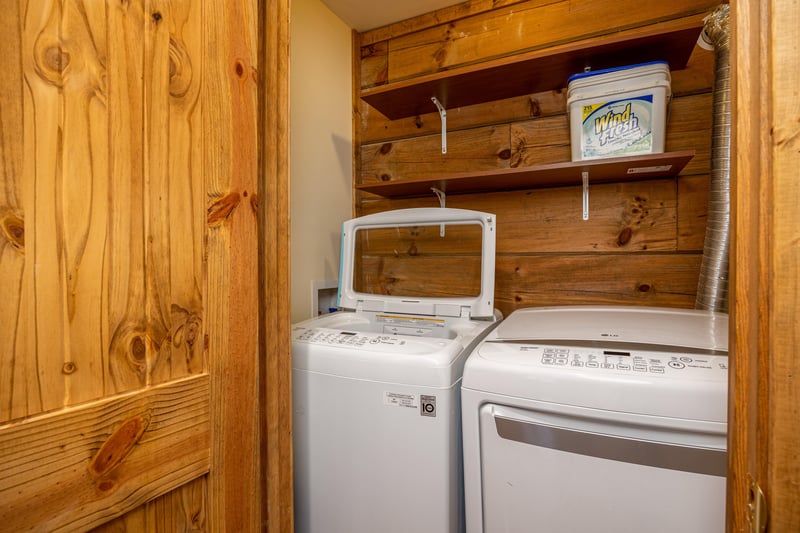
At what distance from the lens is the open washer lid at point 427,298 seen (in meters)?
1.33

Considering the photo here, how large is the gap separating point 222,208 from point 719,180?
4.40 feet

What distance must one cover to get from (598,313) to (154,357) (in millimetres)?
1157

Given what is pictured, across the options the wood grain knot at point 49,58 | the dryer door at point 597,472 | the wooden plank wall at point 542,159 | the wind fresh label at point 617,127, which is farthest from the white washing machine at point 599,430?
the wood grain knot at point 49,58

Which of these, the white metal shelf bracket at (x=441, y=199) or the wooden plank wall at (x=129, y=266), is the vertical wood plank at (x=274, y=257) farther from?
the white metal shelf bracket at (x=441, y=199)

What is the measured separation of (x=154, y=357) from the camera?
0.62 m

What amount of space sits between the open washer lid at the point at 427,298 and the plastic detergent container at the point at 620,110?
395 millimetres

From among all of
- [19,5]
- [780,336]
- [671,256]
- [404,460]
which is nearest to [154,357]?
[19,5]

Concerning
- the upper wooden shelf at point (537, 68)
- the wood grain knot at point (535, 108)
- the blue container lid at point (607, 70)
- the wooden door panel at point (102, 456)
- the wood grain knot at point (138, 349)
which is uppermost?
the upper wooden shelf at point (537, 68)

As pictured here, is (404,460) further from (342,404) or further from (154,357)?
(154,357)

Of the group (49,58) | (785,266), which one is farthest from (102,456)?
(785,266)

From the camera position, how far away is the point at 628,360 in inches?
33.4

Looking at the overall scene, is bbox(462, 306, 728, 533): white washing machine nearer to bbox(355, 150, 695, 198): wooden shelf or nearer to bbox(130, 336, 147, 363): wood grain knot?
bbox(355, 150, 695, 198): wooden shelf

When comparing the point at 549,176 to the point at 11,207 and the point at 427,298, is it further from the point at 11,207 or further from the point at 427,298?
the point at 11,207

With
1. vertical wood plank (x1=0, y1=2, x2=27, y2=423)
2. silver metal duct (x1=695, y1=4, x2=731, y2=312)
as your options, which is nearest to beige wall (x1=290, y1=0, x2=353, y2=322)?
vertical wood plank (x1=0, y1=2, x2=27, y2=423)
